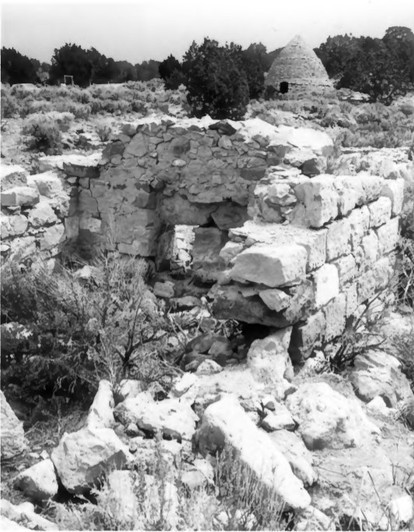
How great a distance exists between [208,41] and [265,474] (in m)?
22.2

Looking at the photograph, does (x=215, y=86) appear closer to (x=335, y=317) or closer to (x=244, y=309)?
(x=335, y=317)

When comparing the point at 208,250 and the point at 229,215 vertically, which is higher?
the point at 229,215

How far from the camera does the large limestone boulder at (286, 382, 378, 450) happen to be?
11.2 feet

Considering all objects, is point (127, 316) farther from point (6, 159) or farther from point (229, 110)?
point (229, 110)

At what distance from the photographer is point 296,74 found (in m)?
32.6

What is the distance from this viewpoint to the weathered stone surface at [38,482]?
109 inches

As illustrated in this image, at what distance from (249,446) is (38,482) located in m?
1.03

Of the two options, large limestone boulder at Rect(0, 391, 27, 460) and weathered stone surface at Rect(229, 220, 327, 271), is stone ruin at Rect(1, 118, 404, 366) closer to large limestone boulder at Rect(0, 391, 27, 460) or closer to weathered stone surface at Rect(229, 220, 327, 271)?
weathered stone surface at Rect(229, 220, 327, 271)

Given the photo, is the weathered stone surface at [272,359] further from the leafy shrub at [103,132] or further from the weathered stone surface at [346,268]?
the leafy shrub at [103,132]

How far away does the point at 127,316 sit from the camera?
448 centimetres

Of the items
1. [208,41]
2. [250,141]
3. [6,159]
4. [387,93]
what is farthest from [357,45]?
[250,141]

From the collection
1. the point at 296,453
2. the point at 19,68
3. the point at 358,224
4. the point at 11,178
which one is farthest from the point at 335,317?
the point at 19,68

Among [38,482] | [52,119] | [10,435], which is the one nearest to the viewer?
[38,482]

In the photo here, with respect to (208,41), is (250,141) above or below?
below
